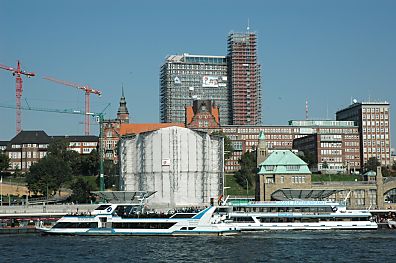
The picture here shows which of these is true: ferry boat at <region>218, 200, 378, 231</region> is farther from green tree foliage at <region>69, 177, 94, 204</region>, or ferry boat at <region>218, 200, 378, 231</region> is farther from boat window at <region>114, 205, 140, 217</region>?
green tree foliage at <region>69, 177, 94, 204</region>

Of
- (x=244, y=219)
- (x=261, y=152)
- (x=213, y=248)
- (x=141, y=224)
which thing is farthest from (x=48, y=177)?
(x=213, y=248)

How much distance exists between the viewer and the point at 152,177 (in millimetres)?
171125

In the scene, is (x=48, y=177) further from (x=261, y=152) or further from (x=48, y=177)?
(x=261, y=152)

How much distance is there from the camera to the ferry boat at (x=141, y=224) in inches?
4638

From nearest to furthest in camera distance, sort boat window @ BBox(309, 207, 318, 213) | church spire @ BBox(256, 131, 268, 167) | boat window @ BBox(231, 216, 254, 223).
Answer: boat window @ BBox(231, 216, 254, 223) < boat window @ BBox(309, 207, 318, 213) < church spire @ BBox(256, 131, 268, 167)

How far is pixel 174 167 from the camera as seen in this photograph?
17062 centimetres

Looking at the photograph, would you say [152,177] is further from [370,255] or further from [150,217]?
[370,255]

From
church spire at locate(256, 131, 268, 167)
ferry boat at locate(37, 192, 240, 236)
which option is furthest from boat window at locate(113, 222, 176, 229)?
church spire at locate(256, 131, 268, 167)

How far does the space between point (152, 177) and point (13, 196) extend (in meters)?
50.5

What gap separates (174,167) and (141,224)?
52.3 meters

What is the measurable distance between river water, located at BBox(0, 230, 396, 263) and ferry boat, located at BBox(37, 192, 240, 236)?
3120 millimetres

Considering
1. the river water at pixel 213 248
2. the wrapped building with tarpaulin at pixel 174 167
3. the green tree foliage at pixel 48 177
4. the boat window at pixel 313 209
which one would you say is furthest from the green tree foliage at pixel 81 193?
the boat window at pixel 313 209

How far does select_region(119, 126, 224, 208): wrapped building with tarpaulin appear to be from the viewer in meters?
169

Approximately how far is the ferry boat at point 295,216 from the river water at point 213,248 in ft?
12.3
